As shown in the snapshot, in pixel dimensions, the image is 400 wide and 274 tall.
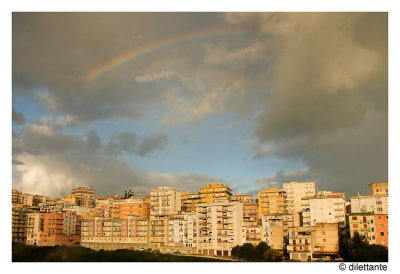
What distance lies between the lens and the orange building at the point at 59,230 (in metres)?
86.0

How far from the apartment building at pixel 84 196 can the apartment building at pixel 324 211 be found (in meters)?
103

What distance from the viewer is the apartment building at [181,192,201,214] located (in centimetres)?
11038

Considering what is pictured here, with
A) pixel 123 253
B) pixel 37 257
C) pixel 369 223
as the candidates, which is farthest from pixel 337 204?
pixel 37 257

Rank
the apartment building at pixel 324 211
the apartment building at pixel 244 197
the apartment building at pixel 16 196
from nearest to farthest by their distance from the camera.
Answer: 1. the apartment building at pixel 324 211
2. the apartment building at pixel 16 196
3. the apartment building at pixel 244 197

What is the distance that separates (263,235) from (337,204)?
46.1ft

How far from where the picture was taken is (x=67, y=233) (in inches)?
3570

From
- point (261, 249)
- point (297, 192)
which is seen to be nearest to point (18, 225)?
point (261, 249)

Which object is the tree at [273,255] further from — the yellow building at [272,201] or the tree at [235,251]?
the yellow building at [272,201]

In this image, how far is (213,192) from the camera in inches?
4092

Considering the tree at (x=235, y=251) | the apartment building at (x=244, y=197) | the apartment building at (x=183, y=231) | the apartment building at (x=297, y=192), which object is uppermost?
the apartment building at (x=297, y=192)

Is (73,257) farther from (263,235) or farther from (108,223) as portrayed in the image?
(263,235)

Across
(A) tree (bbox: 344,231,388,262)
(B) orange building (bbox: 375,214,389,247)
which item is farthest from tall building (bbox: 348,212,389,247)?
(A) tree (bbox: 344,231,388,262)

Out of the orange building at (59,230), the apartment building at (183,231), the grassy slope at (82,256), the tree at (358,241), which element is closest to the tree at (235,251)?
the grassy slope at (82,256)

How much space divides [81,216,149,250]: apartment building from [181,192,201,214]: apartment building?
87.1 ft
